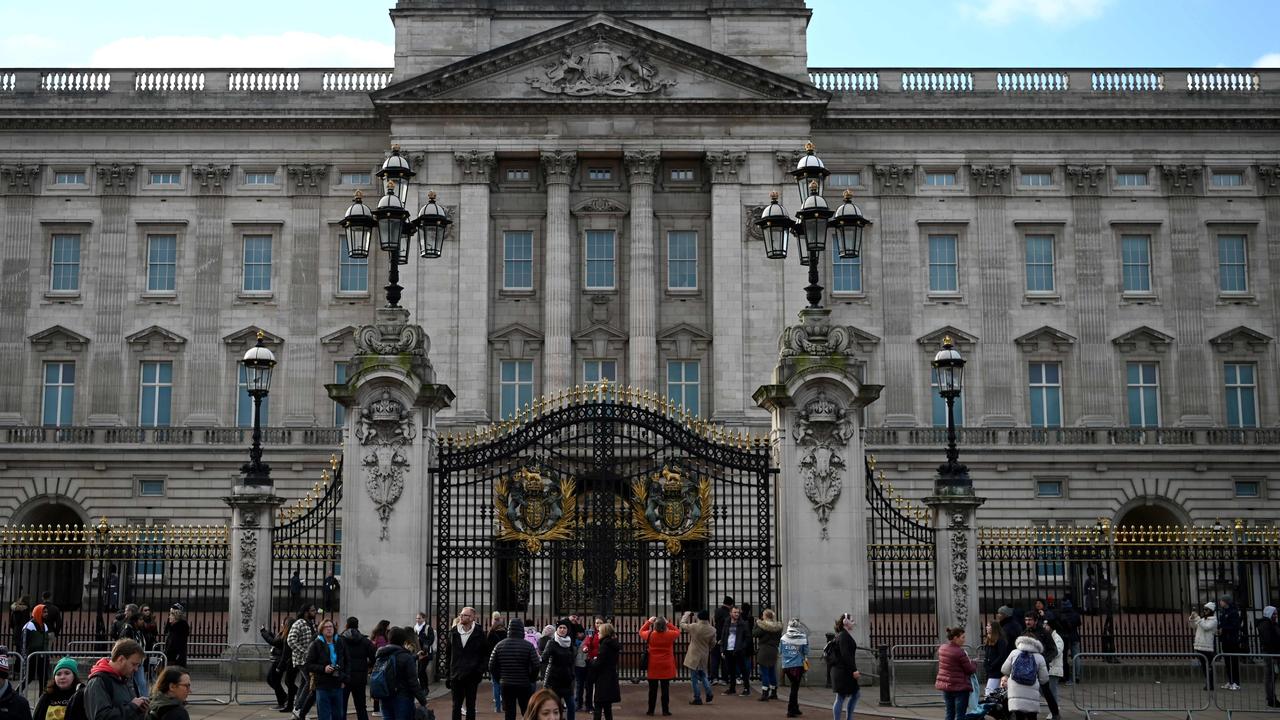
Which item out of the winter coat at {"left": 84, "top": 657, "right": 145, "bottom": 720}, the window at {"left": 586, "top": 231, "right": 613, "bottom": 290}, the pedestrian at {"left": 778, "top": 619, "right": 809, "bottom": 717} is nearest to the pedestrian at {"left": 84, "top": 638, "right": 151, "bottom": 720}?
the winter coat at {"left": 84, "top": 657, "right": 145, "bottom": 720}

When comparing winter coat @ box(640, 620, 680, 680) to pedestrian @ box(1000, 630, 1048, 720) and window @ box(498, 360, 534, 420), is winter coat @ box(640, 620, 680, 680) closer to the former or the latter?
pedestrian @ box(1000, 630, 1048, 720)

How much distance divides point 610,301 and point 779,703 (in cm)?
3014

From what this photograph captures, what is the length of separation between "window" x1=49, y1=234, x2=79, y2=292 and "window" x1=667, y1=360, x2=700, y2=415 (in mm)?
22009

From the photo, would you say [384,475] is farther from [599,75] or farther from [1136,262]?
[1136,262]

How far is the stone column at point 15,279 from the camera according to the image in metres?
51.7

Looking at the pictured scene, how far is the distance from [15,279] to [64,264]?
177cm

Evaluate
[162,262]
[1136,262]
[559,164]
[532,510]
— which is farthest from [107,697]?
[1136,262]

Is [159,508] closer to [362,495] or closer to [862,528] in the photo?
[362,495]

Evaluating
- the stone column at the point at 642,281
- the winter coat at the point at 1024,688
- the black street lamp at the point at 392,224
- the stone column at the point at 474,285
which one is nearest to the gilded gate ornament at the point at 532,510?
the black street lamp at the point at 392,224

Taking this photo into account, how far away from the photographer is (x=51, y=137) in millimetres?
53125

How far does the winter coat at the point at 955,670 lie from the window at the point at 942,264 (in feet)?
117

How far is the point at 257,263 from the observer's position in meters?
52.9

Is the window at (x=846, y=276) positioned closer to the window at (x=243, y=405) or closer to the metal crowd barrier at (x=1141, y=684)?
the window at (x=243, y=405)

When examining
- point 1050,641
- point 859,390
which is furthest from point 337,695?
point 1050,641
